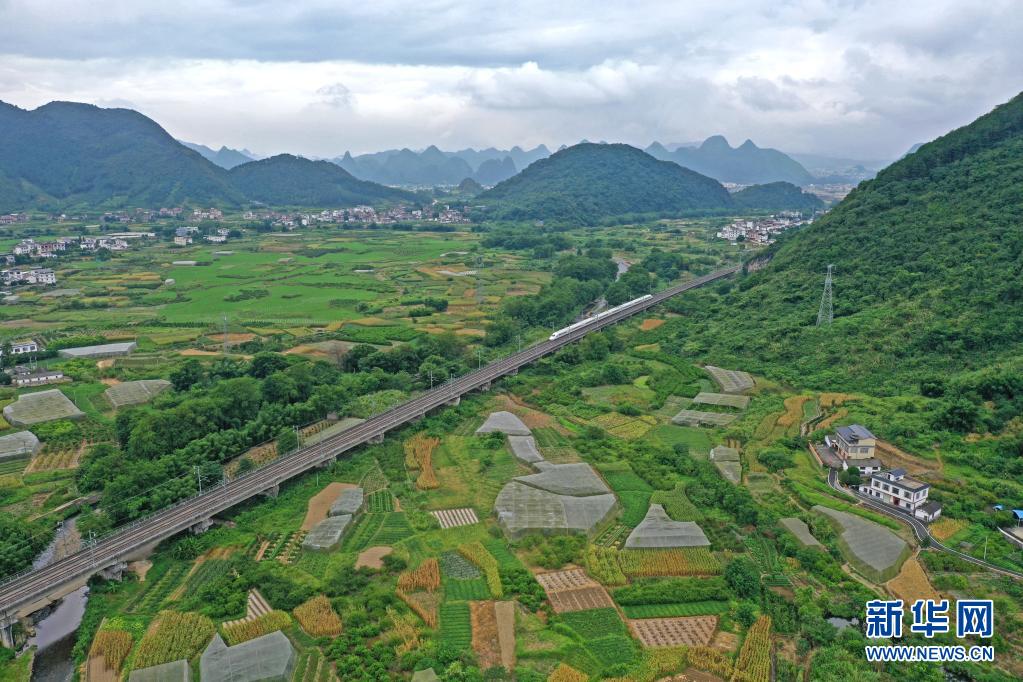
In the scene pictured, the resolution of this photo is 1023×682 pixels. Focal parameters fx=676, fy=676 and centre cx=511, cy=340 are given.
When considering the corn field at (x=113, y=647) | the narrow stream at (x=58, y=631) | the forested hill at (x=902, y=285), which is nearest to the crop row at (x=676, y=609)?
the corn field at (x=113, y=647)

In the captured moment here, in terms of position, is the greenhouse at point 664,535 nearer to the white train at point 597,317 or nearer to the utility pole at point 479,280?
the white train at point 597,317

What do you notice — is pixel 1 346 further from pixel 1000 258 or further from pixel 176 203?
pixel 176 203

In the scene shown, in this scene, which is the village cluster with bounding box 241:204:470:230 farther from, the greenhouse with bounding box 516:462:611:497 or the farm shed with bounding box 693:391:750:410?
the greenhouse with bounding box 516:462:611:497

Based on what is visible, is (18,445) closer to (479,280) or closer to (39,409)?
(39,409)

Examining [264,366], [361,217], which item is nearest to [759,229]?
[361,217]

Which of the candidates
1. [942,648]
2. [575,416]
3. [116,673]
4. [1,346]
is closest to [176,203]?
[1,346]

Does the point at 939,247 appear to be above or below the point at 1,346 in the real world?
above
